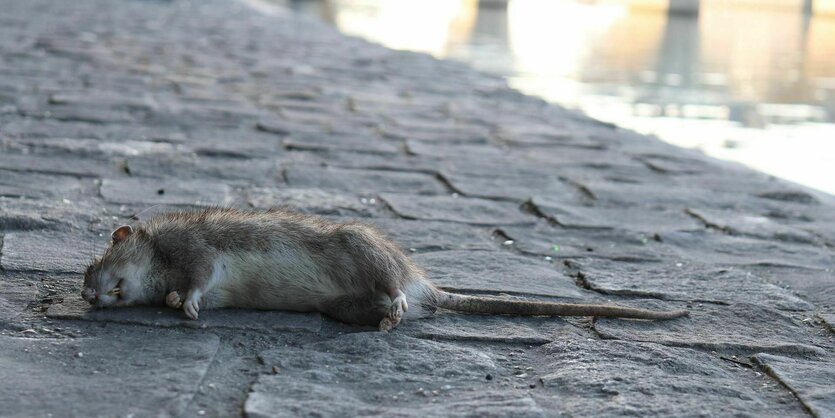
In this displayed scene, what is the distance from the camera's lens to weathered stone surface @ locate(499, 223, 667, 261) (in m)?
4.55

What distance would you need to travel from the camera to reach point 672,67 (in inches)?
604

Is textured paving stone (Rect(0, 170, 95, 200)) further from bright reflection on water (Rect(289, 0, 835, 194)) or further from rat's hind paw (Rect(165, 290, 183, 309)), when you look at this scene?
bright reflection on water (Rect(289, 0, 835, 194))

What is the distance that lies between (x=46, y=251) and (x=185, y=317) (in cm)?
86

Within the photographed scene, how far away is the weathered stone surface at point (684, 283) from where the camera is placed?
398cm

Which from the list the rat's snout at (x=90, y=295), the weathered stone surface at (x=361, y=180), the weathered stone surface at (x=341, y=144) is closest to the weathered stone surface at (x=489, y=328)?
the rat's snout at (x=90, y=295)

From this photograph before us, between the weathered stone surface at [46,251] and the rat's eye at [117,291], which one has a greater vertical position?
the rat's eye at [117,291]

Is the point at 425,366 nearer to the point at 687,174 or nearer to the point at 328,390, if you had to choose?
the point at 328,390

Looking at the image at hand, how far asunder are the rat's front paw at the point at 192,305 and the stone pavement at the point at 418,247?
0.10ft

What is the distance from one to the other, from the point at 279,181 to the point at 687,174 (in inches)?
103

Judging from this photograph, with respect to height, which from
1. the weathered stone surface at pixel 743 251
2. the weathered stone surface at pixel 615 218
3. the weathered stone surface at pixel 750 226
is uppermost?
the weathered stone surface at pixel 615 218

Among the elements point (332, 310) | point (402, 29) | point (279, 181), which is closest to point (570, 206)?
point (279, 181)

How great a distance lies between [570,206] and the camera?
17.9ft

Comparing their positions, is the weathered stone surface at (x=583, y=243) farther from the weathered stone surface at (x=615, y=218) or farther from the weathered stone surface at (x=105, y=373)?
the weathered stone surface at (x=105, y=373)

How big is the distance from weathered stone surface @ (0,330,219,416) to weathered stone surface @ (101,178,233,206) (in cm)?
175
